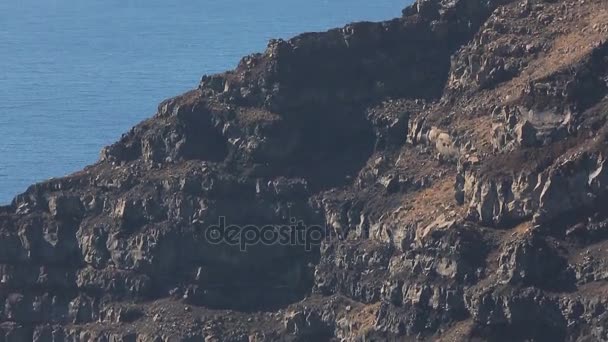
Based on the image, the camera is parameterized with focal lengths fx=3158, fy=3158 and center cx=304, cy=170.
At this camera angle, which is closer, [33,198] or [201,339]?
[201,339]

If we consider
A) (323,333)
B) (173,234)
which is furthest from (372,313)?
(173,234)

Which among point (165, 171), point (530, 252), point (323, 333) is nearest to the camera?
point (530, 252)

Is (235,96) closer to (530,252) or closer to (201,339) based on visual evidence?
(201,339)

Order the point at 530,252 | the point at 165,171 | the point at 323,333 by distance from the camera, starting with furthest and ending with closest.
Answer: the point at 165,171 < the point at 323,333 < the point at 530,252

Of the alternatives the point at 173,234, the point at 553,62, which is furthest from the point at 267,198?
the point at 553,62

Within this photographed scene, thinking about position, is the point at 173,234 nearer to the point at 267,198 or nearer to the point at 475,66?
the point at 267,198

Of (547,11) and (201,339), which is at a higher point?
(547,11)
